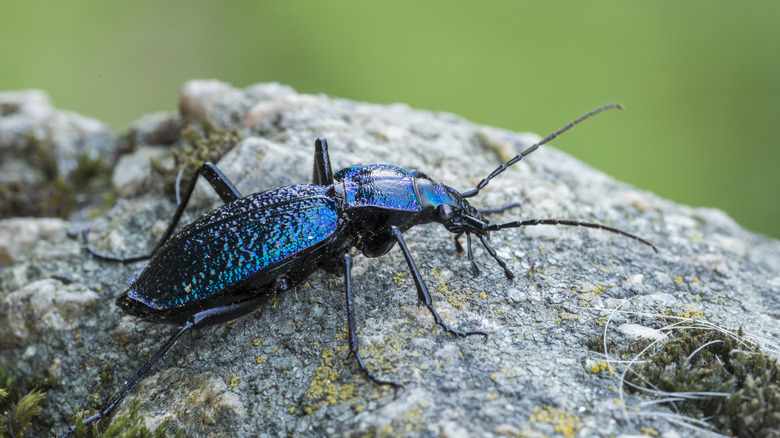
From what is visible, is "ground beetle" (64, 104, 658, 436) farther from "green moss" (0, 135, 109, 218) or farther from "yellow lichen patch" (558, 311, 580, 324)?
"green moss" (0, 135, 109, 218)

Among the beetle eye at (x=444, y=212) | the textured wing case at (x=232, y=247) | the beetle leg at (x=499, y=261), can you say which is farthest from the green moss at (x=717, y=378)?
the textured wing case at (x=232, y=247)

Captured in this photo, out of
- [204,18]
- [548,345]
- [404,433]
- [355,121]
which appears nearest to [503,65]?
[355,121]

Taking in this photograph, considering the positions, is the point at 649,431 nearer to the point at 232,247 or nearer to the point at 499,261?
the point at 499,261

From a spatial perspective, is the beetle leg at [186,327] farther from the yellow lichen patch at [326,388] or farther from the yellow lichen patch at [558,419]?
the yellow lichen patch at [558,419]

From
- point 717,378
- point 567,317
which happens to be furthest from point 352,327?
point 717,378

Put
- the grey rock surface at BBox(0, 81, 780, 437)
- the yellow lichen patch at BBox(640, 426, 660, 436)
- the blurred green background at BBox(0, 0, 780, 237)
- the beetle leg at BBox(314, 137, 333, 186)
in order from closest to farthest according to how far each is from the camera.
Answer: the yellow lichen patch at BBox(640, 426, 660, 436) < the grey rock surface at BBox(0, 81, 780, 437) < the beetle leg at BBox(314, 137, 333, 186) < the blurred green background at BBox(0, 0, 780, 237)

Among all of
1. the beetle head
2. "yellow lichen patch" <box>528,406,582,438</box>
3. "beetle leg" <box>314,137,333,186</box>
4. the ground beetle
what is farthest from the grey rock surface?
"beetle leg" <box>314,137,333,186</box>
